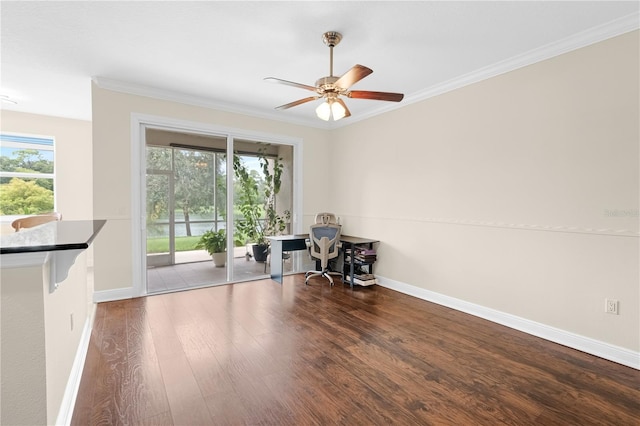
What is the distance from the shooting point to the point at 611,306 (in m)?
2.61

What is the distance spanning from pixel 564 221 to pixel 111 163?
4985 millimetres

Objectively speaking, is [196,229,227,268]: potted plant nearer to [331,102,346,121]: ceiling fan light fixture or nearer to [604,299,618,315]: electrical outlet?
[331,102,346,121]: ceiling fan light fixture

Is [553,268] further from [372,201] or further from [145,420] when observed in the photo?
[145,420]

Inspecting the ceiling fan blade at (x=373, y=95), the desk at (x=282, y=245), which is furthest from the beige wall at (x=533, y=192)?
the ceiling fan blade at (x=373, y=95)

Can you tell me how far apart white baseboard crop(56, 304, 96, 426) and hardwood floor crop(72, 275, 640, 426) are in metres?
0.05

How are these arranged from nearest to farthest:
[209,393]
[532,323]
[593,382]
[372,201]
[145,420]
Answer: [145,420] < [209,393] < [593,382] < [532,323] < [372,201]

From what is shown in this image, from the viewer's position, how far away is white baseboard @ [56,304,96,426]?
173cm

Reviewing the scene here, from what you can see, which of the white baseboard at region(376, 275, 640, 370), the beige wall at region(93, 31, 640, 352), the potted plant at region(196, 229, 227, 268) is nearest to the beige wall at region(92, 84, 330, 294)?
the beige wall at region(93, 31, 640, 352)

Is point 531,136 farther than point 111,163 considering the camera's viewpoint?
No

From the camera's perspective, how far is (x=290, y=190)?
5.54 m

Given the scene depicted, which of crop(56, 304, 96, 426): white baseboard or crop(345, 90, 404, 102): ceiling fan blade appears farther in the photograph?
crop(345, 90, 404, 102): ceiling fan blade

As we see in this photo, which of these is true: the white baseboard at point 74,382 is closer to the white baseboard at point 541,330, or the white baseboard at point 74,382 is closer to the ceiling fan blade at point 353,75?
the ceiling fan blade at point 353,75

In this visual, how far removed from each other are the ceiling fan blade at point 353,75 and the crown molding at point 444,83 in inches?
71.5

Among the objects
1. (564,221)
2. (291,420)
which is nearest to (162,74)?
(291,420)
